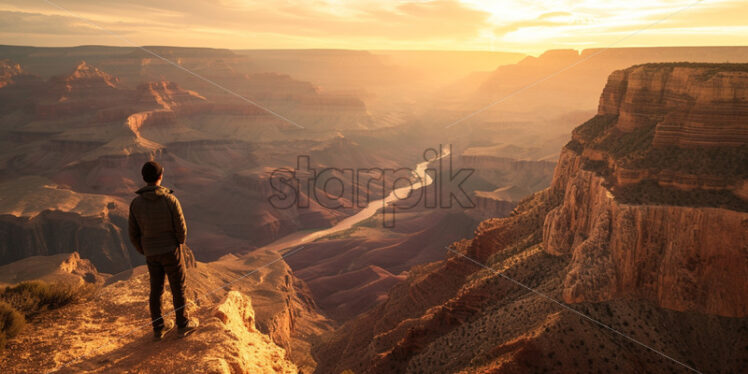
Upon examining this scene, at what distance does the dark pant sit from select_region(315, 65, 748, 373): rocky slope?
39.7 ft

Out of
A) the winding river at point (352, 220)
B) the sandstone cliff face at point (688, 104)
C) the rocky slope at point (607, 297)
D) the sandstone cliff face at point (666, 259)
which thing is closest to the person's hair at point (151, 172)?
the rocky slope at point (607, 297)

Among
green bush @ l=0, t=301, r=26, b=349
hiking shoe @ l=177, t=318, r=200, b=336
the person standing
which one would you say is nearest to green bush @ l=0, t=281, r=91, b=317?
green bush @ l=0, t=301, r=26, b=349

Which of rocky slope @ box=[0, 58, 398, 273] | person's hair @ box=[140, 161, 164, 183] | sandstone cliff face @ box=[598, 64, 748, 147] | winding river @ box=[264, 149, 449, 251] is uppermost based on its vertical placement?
sandstone cliff face @ box=[598, 64, 748, 147]

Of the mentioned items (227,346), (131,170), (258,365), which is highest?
(227,346)

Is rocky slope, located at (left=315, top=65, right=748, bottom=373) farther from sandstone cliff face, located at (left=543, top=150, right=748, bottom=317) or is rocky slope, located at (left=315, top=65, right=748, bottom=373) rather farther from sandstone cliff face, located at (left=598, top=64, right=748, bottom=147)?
sandstone cliff face, located at (left=598, top=64, right=748, bottom=147)

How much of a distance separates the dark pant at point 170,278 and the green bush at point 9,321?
3177 millimetres

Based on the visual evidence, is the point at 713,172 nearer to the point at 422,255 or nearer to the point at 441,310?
the point at 441,310

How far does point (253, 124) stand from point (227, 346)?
128 meters

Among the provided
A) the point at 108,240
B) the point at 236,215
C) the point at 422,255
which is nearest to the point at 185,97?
the point at 236,215

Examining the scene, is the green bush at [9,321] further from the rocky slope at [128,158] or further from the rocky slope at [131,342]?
the rocky slope at [128,158]

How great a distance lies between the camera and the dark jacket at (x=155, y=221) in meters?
9.70

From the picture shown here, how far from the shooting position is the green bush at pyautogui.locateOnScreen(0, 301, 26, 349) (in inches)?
404

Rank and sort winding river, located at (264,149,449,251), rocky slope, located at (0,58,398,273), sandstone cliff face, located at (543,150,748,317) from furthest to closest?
1. winding river, located at (264,149,449,251)
2. rocky slope, located at (0,58,398,273)
3. sandstone cliff face, located at (543,150,748,317)

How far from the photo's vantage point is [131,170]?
284 ft
